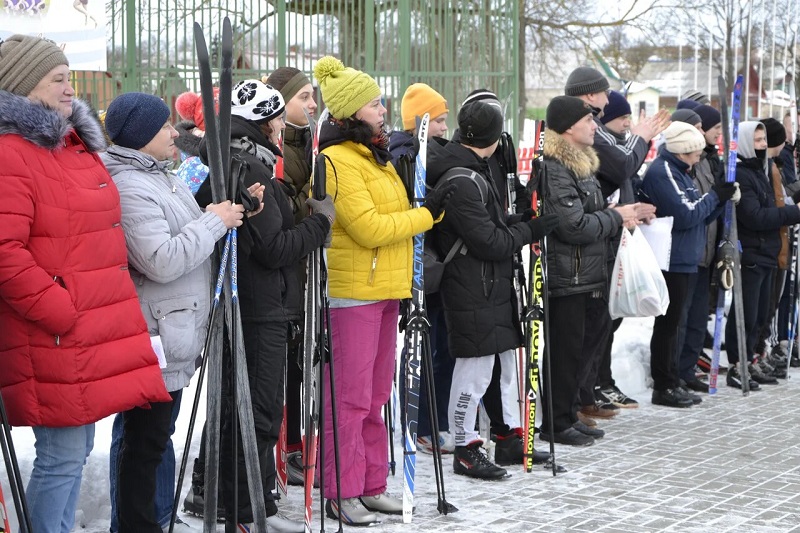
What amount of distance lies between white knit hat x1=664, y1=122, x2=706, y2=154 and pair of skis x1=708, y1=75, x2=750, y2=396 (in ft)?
1.19

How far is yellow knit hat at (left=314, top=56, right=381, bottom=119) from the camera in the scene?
514 cm

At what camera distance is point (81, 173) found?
393 cm

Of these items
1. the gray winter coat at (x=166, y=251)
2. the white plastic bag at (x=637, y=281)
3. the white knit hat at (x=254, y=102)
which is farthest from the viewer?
the white plastic bag at (x=637, y=281)

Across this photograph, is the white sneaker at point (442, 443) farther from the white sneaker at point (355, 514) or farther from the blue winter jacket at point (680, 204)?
the blue winter jacket at point (680, 204)

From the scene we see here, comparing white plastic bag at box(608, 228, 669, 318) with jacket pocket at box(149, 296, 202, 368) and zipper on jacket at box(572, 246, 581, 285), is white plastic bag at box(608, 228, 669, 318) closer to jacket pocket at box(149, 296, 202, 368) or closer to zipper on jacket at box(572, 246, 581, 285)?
zipper on jacket at box(572, 246, 581, 285)

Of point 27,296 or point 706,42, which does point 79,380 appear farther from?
point 706,42

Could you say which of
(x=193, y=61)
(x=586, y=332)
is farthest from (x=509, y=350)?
(x=193, y=61)

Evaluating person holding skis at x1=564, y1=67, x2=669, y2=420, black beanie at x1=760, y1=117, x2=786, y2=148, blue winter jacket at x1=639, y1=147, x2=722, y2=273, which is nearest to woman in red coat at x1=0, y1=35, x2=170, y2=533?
person holding skis at x1=564, y1=67, x2=669, y2=420

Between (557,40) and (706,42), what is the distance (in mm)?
7620

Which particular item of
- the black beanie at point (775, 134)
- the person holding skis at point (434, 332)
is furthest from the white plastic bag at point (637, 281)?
the black beanie at point (775, 134)

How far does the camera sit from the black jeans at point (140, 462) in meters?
4.35

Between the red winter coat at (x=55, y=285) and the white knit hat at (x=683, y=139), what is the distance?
4.83m

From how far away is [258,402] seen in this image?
4.73 m

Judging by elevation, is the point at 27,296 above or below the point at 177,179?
below
